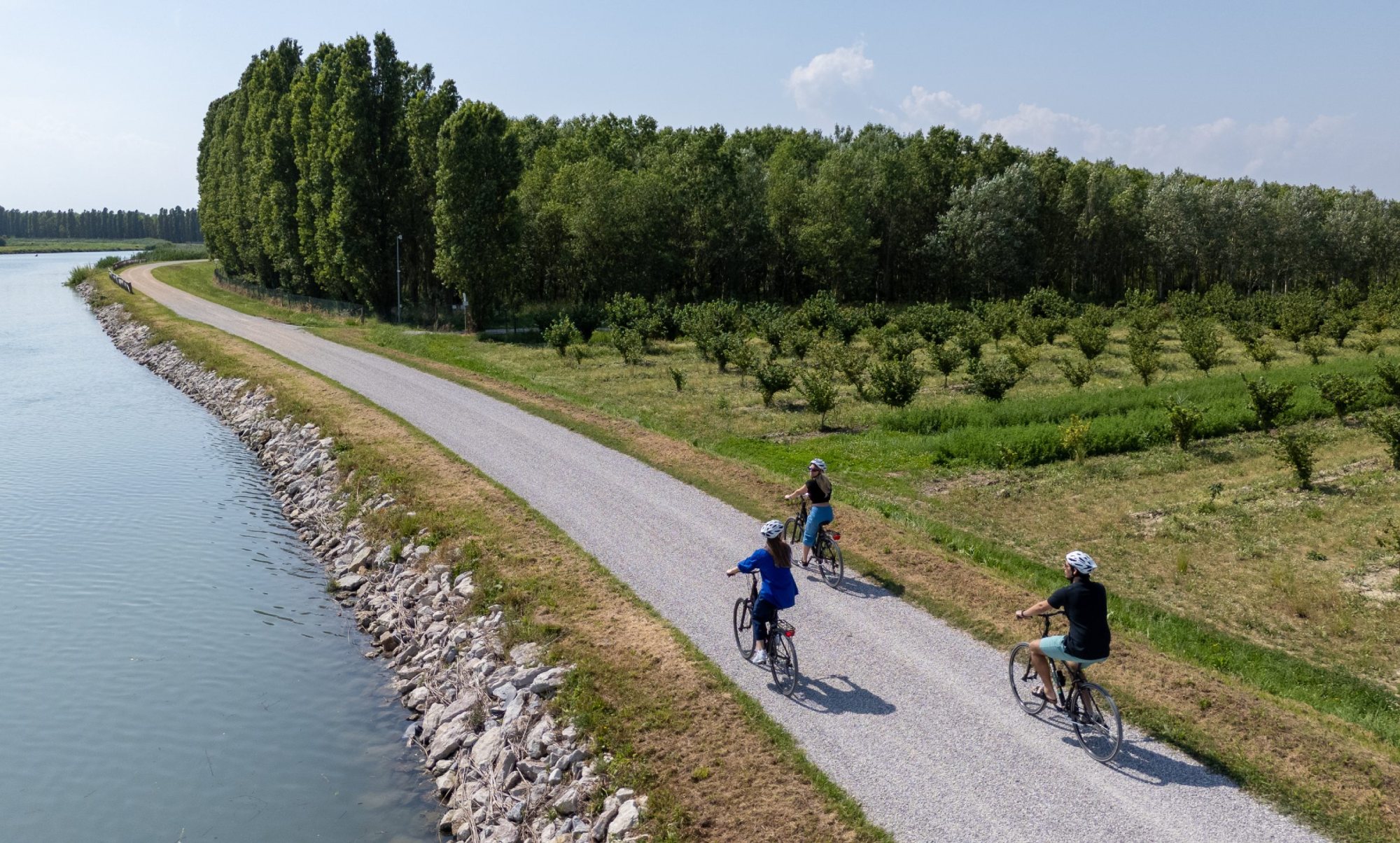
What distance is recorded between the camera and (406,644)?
60.7 feet

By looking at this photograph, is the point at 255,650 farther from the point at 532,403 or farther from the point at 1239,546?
the point at 1239,546

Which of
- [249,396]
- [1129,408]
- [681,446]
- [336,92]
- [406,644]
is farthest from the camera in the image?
[336,92]

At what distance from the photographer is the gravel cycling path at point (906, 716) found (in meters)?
10.2

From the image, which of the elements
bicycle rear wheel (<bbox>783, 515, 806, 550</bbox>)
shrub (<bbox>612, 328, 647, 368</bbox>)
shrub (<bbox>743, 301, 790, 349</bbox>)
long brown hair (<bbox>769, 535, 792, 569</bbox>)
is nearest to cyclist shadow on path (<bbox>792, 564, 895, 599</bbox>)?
bicycle rear wheel (<bbox>783, 515, 806, 550</bbox>)

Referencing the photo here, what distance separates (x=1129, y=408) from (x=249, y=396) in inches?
1429

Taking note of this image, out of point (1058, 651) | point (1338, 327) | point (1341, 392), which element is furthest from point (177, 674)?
point (1338, 327)

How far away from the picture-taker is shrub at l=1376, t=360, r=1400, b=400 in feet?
115

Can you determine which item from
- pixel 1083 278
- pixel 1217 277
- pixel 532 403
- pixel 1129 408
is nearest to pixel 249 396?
pixel 532 403

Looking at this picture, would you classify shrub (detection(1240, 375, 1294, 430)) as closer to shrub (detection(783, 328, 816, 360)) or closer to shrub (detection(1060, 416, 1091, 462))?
shrub (detection(1060, 416, 1091, 462))

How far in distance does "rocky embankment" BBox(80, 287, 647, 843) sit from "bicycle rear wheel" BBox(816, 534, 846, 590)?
527 centimetres

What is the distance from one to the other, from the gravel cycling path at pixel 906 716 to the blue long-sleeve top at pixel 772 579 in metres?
1.27

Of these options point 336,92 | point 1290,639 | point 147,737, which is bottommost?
point 147,737

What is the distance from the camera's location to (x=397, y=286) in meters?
61.7

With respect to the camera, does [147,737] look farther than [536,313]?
No
